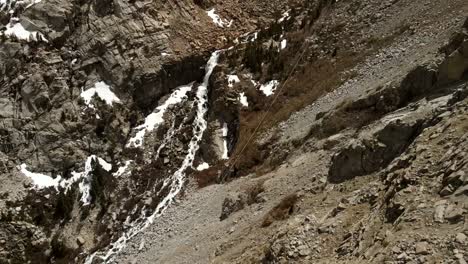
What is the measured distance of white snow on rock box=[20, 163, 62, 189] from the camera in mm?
32625

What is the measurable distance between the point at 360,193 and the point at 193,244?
967 centimetres

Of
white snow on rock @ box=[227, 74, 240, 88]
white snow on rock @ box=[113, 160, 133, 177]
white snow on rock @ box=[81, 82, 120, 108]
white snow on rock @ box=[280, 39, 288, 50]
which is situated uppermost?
white snow on rock @ box=[81, 82, 120, 108]

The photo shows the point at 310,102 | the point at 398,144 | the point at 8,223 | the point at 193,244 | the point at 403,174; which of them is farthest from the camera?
the point at 8,223

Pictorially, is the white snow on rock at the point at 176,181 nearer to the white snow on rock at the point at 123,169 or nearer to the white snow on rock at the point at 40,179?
the white snow on rock at the point at 123,169

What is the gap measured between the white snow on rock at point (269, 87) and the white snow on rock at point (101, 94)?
35.2ft

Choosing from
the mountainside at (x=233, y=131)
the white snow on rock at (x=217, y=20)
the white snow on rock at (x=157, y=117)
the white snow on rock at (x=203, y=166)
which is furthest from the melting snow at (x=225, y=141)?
the white snow on rock at (x=217, y=20)

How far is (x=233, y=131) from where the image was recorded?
31859 millimetres

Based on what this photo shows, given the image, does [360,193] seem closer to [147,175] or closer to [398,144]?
[398,144]

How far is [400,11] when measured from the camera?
2967cm

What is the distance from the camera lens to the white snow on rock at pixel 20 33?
1442 inches

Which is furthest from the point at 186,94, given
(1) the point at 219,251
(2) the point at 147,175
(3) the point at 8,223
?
(1) the point at 219,251

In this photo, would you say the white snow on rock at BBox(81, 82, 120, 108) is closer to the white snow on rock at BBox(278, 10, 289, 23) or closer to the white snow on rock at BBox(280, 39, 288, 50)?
the white snow on rock at BBox(280, 39, 288, 50)

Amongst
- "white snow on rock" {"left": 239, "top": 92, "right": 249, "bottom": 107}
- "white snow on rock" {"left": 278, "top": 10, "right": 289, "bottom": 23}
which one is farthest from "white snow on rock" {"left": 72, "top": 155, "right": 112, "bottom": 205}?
"white snow on rock" {"left": 278, "top": 10, "right": 289, "bottom": 23}

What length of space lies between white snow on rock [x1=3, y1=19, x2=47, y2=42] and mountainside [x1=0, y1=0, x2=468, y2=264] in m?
0.11
